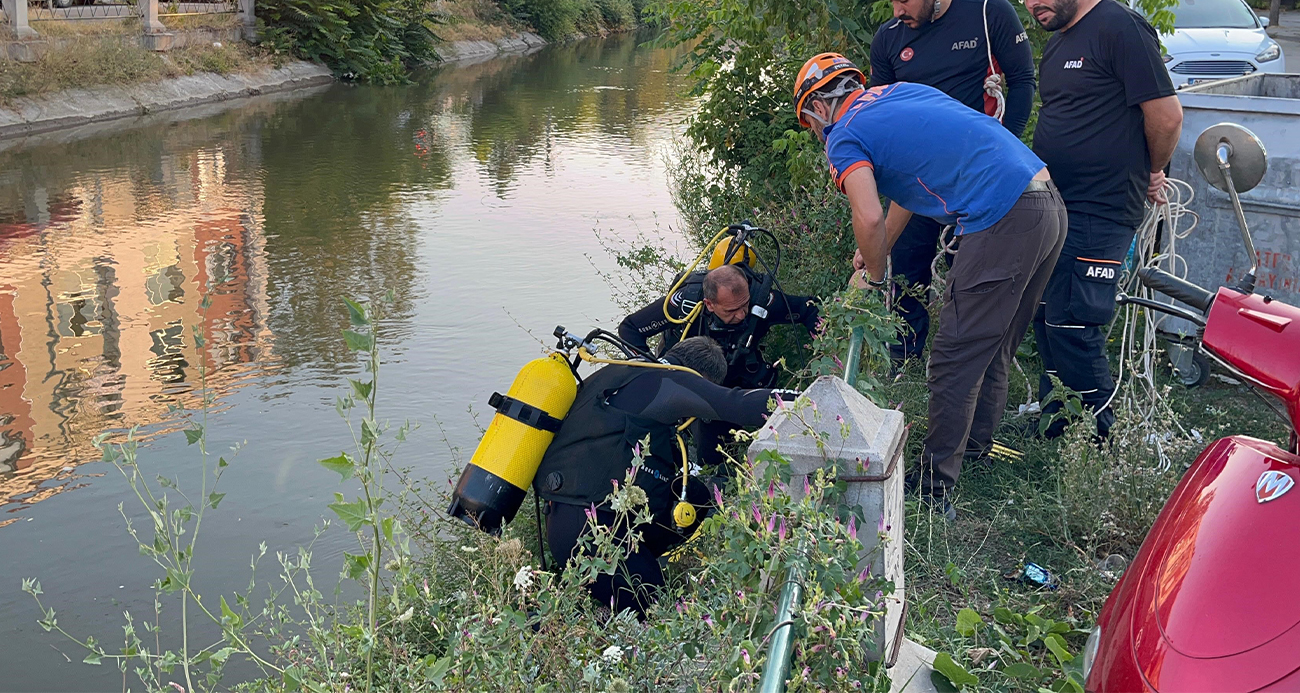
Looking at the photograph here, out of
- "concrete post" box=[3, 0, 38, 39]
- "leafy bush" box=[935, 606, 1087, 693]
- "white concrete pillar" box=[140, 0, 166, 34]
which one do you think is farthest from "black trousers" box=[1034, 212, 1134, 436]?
"white concrete pillar" box=[140, 0, 166, 34]

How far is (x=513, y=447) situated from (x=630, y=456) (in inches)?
15.3

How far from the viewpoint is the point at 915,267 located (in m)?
5.09

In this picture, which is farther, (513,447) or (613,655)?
(513,447)

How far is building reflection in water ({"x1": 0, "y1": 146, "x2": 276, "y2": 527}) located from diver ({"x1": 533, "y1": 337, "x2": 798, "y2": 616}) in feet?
5.00

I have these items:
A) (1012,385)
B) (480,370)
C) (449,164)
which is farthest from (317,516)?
(449,164)

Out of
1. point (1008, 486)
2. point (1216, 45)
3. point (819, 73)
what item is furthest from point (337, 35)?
point (1008, 486)

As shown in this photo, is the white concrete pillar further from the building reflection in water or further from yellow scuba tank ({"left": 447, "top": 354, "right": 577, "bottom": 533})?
yellow scuba tank ({"left": 447, "top": 354, "right": 577, "bottom": 533})

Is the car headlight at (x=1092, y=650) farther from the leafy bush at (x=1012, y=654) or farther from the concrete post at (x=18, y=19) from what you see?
the concrete post at (x=18, y=19)

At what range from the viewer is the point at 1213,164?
3.25m

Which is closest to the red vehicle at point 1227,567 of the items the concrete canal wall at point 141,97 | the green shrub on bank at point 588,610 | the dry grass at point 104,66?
the green shrub on bank at point 588,610

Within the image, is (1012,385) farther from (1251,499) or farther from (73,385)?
(73,385)

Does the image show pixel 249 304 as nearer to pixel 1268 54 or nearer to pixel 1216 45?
pixel 1216 45

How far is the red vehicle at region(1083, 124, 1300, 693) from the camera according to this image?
1.49m

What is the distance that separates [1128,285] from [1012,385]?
0.80 m
